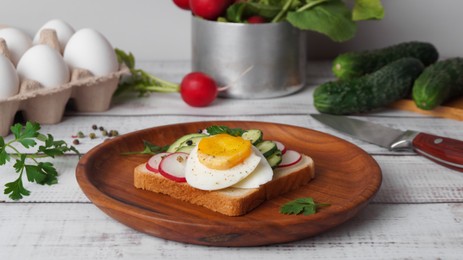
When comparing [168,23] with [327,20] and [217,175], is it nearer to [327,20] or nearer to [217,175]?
[327,20]

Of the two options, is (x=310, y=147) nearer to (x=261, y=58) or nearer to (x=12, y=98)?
Result: (x=261, y=58)

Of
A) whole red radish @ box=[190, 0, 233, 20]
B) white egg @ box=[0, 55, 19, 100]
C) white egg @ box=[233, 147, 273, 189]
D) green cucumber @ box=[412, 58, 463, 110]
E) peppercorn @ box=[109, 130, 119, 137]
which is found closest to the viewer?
white egg @ box=[233, 147, 273, 189]

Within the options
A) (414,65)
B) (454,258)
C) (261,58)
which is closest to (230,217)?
(454,258)

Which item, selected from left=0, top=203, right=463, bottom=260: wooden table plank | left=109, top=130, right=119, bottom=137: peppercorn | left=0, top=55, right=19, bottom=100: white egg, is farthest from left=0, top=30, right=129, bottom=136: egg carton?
left=0, top=203, right=463, bottom=260: wooden table plank

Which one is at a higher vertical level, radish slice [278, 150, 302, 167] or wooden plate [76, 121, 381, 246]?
radish slice [278, 150, 302, 167]

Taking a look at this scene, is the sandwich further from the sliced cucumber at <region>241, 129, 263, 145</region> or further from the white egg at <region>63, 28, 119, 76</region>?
the white egg at <region>63, 28, 119, 76</region>
